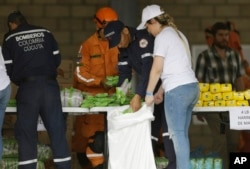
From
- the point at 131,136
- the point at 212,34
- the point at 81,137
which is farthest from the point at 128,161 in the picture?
the point at 212,34

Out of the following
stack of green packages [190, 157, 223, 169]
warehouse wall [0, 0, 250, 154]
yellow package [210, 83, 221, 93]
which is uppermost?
warehouse wall [0, 0, 250, 154]

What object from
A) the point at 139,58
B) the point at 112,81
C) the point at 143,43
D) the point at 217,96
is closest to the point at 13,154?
the point at 112,81

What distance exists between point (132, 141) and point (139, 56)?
808mm

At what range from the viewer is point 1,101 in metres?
8.33

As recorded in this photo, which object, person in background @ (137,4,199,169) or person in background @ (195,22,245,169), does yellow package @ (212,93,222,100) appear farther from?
person in background @ (195,22,245,169)

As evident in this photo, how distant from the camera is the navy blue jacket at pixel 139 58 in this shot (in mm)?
8312

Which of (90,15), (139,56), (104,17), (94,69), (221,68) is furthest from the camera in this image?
(90,15)

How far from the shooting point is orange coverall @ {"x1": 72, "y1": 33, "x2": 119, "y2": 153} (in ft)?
31.3

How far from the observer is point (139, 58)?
853 centimetres

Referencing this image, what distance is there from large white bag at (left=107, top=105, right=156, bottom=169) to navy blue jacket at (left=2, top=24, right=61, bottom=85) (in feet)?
2.74

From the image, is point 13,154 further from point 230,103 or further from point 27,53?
point 230,103

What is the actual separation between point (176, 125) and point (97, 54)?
1.89 metres

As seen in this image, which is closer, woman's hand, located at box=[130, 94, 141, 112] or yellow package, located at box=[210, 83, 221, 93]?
woman's hand, located at box=[130, 94, 141, 112]

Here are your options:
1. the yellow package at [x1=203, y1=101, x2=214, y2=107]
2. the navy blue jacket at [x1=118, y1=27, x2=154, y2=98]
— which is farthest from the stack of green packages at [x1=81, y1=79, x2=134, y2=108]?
the yellow package at [x1=203, y1=101, x2=214, y2=107]
